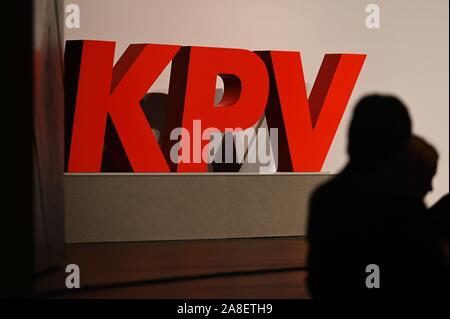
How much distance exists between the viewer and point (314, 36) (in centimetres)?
969

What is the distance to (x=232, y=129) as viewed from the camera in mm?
7707

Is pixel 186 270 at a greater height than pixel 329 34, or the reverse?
pixel 329 34

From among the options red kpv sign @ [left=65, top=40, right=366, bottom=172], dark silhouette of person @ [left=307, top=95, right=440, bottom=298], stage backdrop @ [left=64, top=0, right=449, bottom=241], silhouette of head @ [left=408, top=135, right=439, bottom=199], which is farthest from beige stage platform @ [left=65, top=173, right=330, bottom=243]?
dark silhouette of person @ [left=307, top=95, right=440, bottom=298]

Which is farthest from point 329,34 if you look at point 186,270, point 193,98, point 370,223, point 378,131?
point 370,223

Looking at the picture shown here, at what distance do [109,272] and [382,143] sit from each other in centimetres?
334

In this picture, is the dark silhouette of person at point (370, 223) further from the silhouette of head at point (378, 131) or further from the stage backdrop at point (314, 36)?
the stage backdrop at point (314, 36)

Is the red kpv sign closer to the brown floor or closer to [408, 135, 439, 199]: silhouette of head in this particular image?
the brown floor

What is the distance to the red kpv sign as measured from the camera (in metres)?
7.18

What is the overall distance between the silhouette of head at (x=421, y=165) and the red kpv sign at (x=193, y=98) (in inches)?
192

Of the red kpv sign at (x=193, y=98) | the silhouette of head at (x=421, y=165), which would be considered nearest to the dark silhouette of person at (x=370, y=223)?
the silhouette of head at (x=421, y=165)

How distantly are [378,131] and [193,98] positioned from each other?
5.71 m

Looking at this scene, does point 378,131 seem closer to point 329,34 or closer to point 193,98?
point 193,98
